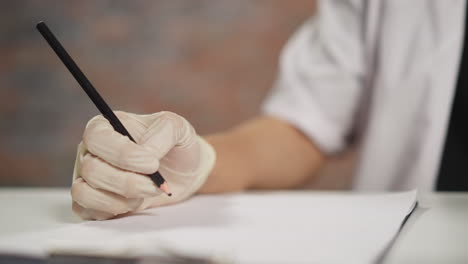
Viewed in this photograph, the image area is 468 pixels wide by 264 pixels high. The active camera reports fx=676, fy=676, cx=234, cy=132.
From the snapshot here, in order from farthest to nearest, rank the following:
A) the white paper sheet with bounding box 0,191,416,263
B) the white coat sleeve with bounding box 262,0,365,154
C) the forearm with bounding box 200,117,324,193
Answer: the white coat sleeve with bounding box 262,0,365,154
the forearm with bounding box 200,117,324,193
the white paper sheet with bounding box 0,191,416,263

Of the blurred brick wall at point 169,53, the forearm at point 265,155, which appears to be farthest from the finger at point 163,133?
the blurred brick wall at point 169,53

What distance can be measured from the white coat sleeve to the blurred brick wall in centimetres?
22

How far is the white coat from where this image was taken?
615 mm

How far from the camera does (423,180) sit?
0.63m

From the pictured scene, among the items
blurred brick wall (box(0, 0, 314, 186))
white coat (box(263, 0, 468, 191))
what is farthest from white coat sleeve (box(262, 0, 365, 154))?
blurred brick wall (box(0, 0, 314, 186))

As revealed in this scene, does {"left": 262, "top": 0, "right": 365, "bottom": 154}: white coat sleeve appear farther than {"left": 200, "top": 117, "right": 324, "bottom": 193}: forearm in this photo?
Yes

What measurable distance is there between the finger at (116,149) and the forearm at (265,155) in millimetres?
198

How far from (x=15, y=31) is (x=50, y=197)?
0.50m

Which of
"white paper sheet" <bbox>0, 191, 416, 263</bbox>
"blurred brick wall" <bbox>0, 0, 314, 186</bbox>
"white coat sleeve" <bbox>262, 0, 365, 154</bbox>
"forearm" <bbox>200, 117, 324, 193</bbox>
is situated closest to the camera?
"white paper sheet" <bbox>0, 191, 416, 263</bbox>

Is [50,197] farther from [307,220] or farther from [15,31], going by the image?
[15,31]

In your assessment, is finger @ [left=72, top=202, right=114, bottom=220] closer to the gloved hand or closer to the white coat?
the gloved hand

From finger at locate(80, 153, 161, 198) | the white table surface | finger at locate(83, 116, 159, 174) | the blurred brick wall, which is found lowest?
the blurred brick wall

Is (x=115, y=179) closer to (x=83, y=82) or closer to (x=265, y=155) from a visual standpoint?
(x=83, y=82)

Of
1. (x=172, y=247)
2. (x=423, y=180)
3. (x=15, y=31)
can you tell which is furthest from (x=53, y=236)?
(x=15, y=31)
